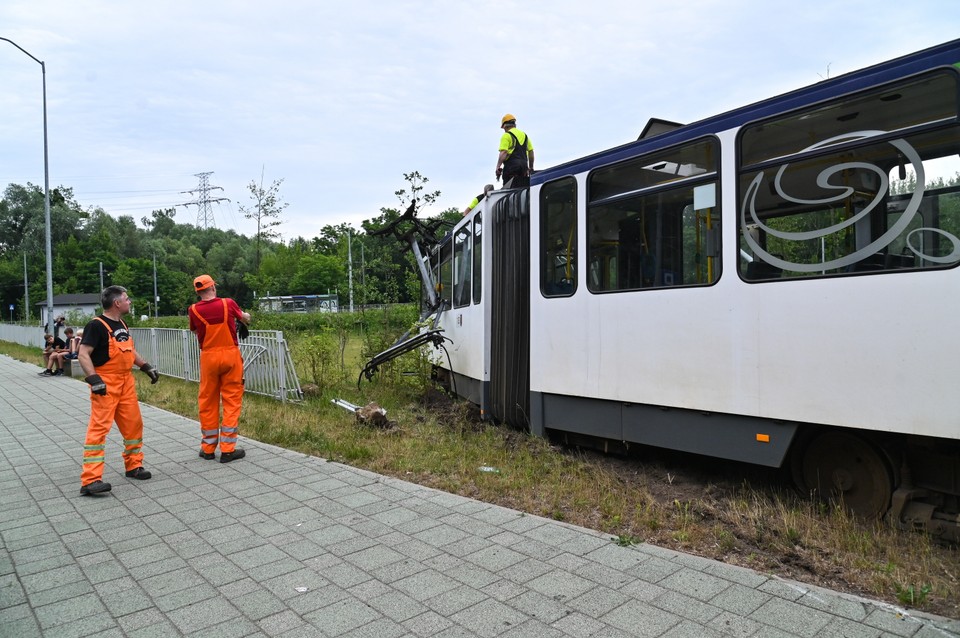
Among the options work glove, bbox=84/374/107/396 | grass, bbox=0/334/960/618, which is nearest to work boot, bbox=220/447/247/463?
grass, bbox=0/334/960/618

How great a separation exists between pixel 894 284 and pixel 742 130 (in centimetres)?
154

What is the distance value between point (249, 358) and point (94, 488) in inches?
233

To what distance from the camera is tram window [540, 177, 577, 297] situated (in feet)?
20.6

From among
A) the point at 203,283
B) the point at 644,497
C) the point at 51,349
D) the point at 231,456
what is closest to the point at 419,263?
the point at 203,283

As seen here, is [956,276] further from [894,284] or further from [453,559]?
[453,559]

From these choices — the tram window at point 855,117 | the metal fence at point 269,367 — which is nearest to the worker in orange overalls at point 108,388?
the metal fence at point 269,367

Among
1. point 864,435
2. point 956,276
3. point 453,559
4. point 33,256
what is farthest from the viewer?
point 33,256

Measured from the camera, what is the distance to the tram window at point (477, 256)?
315 inches

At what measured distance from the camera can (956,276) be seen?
370cm

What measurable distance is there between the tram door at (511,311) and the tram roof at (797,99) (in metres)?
1.18

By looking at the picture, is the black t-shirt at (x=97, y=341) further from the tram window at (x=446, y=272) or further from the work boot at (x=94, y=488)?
the tram window at (x=446, y=272)

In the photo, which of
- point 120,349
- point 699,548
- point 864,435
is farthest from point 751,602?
point 120,349

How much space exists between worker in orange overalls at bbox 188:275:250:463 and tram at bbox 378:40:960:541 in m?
3.01

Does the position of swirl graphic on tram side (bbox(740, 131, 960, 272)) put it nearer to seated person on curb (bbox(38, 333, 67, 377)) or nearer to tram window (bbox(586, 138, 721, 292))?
tram window (bbox(586, 138, 721, 292))
